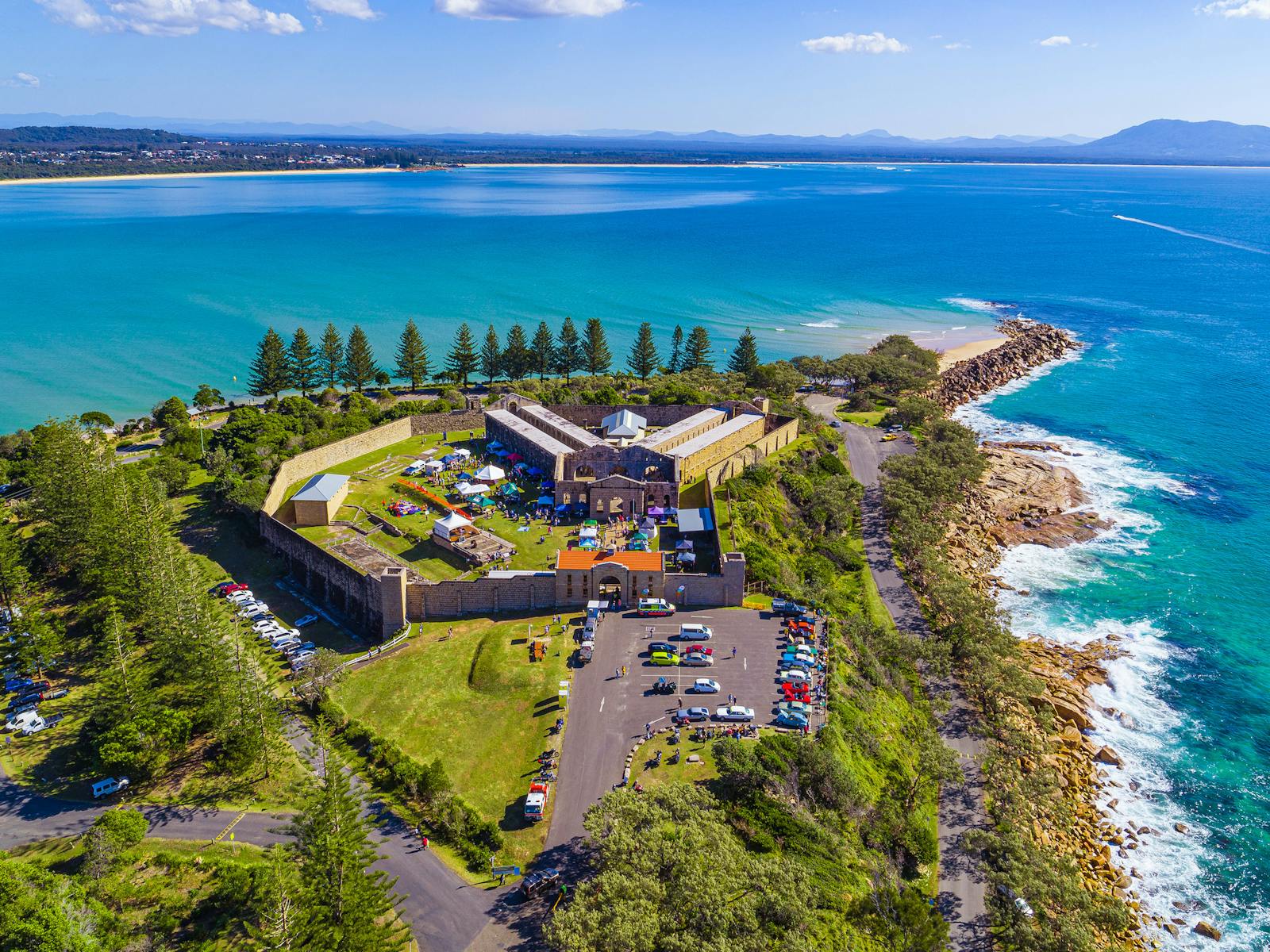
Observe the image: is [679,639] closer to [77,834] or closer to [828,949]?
[828,949]

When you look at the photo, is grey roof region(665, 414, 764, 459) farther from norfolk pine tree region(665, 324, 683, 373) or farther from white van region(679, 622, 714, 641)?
norfolk pine tree region(665, 324, 683, 373)

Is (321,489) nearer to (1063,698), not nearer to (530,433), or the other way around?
(530,433)

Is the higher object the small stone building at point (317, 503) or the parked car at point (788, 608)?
the small stone building at point (317, 503)

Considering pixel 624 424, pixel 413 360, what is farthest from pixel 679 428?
pixel 413 360

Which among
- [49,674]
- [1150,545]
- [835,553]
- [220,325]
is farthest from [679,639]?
[220,325]

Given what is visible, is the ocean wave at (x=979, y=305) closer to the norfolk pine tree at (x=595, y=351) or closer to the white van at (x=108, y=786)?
the norfolk pine tree at (x=595, y=351)

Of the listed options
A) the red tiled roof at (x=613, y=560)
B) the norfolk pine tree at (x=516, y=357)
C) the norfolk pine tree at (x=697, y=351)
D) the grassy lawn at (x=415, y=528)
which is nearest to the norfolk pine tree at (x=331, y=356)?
the norfolk pine tree at (x=516, y=357)
